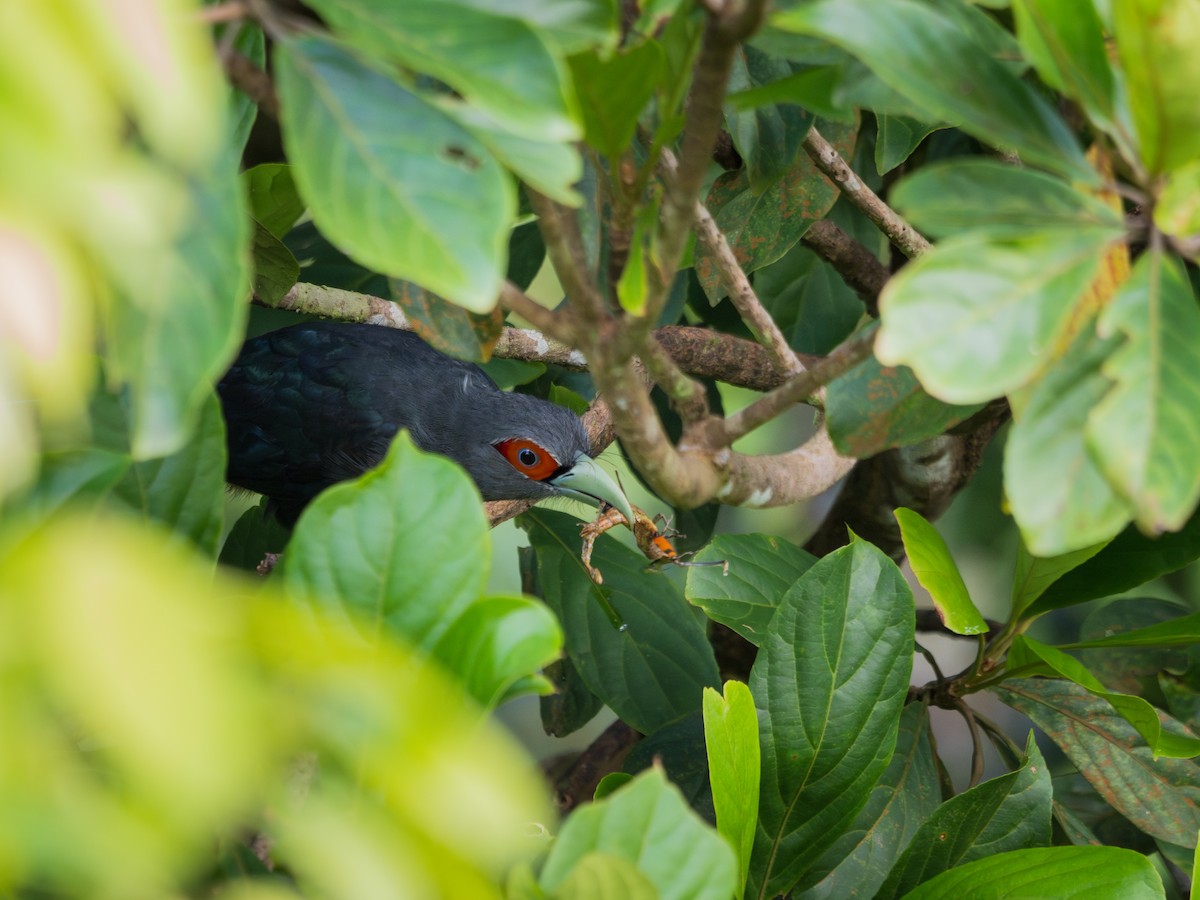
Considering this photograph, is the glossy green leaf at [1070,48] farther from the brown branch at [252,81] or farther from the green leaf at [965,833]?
the green leaf at [965,833]

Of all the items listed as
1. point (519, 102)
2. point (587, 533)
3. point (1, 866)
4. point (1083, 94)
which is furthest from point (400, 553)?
point (587, 533)

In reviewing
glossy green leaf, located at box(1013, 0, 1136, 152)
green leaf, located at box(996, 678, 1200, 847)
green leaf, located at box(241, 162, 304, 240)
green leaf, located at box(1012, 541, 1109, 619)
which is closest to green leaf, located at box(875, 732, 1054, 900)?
green leaf, located at box(1012, 541, 1109, 619)

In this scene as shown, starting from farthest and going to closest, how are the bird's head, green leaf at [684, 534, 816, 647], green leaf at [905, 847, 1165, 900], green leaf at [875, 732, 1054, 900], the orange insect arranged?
the bird's head
the orange insect
green leaf at [684, 534, 816, 647]
green leaf at [875, 732, 1054, 900]
green leaf at [905, 847, 1165, 900]

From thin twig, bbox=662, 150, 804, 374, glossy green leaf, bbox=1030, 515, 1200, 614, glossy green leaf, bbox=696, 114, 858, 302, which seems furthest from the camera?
glossy green leaf, bbox=696, 114, 858, 302

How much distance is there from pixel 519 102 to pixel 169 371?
333mm

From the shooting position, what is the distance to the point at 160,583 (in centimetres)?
44

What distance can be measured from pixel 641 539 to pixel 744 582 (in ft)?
2.88

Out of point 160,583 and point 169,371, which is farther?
point 169,371

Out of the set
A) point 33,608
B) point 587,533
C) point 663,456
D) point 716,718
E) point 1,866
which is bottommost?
point 587,533

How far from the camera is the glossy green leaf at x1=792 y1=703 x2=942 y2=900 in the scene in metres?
1.76

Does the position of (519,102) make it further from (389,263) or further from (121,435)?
(121,435)

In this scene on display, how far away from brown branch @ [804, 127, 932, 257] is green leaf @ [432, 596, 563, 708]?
1.22m

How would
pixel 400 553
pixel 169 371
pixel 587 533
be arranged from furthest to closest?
pixel 587 533 → pixel 400 553 → pixel 169 371

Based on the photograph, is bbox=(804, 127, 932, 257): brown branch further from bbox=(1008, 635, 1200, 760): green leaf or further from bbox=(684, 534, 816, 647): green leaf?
bbox=(1008, 635, 1200, 760): green leaf
